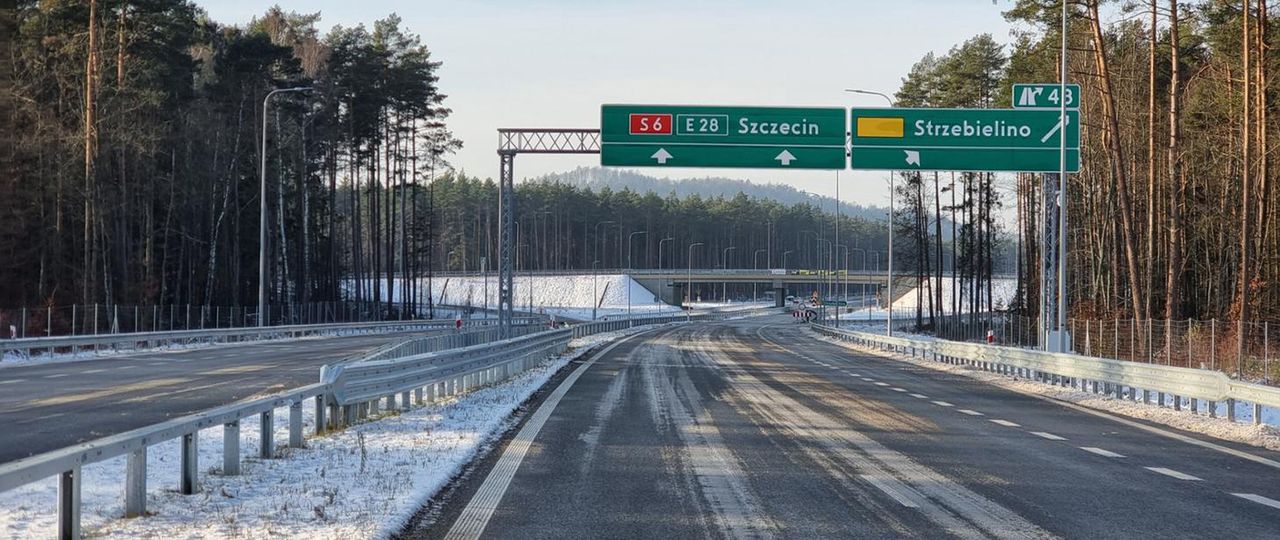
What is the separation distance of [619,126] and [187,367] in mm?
12400

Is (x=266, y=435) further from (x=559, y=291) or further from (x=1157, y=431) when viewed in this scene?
(x=559, y=291)

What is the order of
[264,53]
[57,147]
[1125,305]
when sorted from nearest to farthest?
1. [57,147]
2. [1125,305]
3. [264,53]

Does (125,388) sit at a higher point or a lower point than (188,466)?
lower

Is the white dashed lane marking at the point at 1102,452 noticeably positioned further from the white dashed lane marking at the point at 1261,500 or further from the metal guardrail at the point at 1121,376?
the metal guardrail at the point at 1121,376

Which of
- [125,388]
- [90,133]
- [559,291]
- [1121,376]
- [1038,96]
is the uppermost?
[90,133]

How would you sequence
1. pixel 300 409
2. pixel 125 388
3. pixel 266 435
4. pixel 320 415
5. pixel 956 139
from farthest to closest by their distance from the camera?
1. pixel 956 139
2. pixel 125 388
3. pixel 320 415
4. pixel 300 409
5. pixel 266 435

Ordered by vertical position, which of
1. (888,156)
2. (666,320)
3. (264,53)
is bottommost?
(666,320)

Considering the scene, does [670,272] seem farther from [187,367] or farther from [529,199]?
[187,367]

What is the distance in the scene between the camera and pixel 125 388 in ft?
74.8

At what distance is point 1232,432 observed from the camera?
16.2 m

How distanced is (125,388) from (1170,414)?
59.8ft

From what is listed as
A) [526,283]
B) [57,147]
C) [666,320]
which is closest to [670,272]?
[526,283]

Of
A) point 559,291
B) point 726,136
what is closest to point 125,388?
point 726,136

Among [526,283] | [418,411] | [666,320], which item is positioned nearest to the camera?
[418,411]
